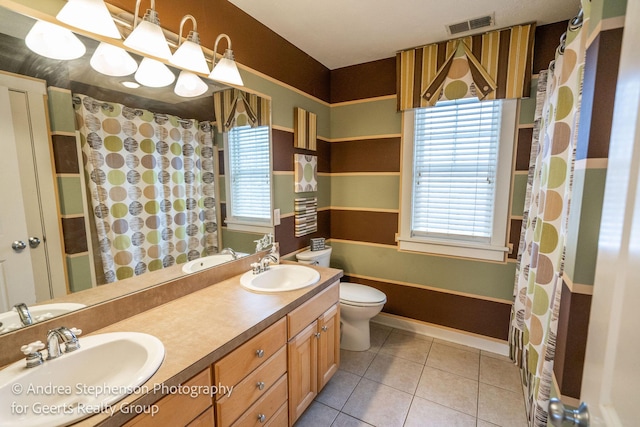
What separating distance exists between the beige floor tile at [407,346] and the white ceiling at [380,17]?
250cm

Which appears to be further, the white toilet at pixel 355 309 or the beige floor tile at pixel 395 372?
Result: the white toilet at pixel 355 309

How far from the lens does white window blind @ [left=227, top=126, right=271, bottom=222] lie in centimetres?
182

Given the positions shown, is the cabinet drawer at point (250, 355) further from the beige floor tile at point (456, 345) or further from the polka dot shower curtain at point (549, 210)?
the beige floor tile at point (456, 345)

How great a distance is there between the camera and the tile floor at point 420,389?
5.50 ft

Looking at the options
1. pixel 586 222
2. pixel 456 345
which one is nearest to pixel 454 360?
pixel 456 345

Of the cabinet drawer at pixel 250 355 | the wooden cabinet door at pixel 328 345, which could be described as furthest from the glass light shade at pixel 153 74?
the wooden cabinet door at pixel 328 345

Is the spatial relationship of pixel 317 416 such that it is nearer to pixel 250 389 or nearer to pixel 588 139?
pixel 250 389

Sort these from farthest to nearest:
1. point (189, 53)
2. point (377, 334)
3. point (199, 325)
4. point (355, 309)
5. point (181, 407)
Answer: point (377, 334), point (355, 309), point (189, 53), point (199, 325), point (181, 407)

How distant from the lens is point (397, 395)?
1.86m

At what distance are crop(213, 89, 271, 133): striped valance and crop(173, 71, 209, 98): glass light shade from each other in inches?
3.9

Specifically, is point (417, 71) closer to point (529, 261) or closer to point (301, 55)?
point (301, 55)

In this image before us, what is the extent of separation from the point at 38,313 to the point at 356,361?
1949mm

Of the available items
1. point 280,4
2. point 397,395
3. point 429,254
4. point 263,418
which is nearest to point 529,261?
point 429,254

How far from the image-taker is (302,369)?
1.54 m
